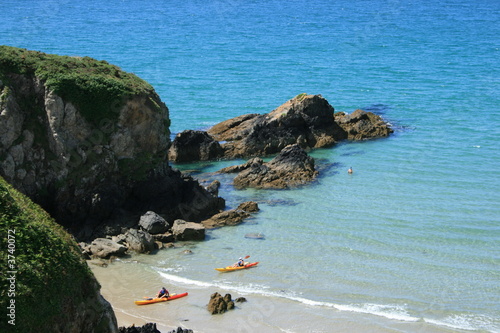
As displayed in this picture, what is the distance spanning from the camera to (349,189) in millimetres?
41094

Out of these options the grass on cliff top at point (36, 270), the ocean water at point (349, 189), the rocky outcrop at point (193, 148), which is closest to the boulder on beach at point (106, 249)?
the ocean water at point (349, 189)

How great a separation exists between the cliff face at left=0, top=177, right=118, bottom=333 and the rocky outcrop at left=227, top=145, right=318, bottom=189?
2171 cm

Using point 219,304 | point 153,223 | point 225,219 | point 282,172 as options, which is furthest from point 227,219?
point 219,304

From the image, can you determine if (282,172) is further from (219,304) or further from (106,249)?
(219,304)

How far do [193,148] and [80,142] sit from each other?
47.2ft

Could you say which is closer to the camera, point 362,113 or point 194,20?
point 362,113

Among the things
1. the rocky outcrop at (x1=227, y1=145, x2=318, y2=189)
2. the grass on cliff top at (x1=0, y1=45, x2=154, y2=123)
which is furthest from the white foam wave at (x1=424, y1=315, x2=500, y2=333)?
the grass on cliff top at (x1=0, y1=45, x2=154, y2=123)

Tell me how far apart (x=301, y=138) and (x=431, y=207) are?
1390 centimetres

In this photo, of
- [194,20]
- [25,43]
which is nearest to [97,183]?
[25,43]

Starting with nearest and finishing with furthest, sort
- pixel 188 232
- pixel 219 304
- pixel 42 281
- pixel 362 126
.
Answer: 1. pixel 42 281
2. pixel 219 304
3. pixel 188 232
4. pixel 362 126

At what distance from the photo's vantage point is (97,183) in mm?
34594

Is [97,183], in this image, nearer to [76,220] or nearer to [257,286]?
[76,220]

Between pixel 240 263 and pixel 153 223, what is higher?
pixel 153 223

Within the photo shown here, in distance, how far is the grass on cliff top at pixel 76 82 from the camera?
33.9 meters
